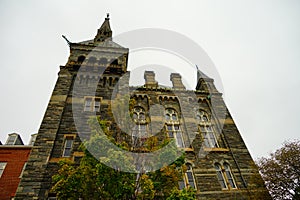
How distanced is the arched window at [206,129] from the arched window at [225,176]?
71.1 inches

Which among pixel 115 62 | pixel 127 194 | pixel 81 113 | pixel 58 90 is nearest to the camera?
pixel 127 194

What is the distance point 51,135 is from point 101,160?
24.6ft

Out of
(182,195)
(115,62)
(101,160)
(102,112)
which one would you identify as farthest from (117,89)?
(182,195)

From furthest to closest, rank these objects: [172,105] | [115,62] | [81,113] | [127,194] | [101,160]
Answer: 1. [115,62]
2. [172,105]
3. [81,113]
4. [127,194]
5. [101,160]

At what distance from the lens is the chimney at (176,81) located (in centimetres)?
1905

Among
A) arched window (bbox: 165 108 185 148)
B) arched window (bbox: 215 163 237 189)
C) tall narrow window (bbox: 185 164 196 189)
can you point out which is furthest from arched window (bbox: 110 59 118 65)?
arched window (bbox: 215 163 237 189)

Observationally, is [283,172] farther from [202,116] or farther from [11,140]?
[11,140]

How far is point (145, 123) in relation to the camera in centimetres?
1573

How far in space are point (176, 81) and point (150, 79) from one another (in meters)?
2.64

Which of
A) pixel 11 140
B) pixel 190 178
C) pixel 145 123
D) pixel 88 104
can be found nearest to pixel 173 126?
pixel 145 123

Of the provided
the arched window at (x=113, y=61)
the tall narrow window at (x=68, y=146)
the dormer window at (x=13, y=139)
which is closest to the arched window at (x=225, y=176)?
the tall narrow window at (x=68, y=146)

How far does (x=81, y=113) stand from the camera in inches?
566

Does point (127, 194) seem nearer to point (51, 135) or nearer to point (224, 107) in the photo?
point (51, 135)

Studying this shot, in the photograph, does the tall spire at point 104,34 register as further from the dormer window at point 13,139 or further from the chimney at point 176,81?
the dormer window at point 13,139
